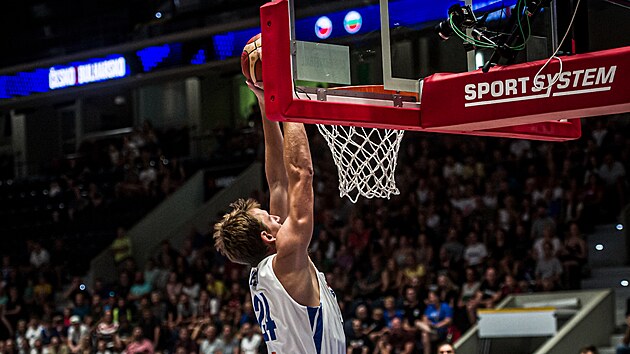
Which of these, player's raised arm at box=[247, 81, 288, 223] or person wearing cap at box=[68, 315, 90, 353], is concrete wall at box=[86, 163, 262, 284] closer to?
person wearing cap at box=[68, 315, 90, 353]

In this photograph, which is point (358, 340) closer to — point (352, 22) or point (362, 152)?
point (362, 152)

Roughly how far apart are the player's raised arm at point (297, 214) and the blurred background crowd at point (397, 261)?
720cm

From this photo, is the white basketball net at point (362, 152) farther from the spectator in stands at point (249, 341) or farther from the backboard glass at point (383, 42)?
the spectator in stands at point (249, 341)

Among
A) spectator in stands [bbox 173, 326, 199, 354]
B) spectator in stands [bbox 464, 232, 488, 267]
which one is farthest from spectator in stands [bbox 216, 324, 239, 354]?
spectator in stands [bbox 464, 232, 488, 267]

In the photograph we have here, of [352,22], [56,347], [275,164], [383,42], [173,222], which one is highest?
[352,22]

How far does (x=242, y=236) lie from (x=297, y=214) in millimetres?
270

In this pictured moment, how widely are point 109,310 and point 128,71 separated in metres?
4.12

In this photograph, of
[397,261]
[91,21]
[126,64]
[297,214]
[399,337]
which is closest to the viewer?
[297,214]

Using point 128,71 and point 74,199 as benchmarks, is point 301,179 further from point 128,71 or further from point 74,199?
point 74,199

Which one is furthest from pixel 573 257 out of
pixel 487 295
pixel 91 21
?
pixel 91 21

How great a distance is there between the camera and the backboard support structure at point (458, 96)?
4.18m

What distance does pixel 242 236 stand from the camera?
13.0 feet

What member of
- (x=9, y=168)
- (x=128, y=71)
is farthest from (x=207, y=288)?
(x=9, y=168)

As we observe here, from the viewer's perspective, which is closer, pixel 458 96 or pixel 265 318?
pixel 265 318
